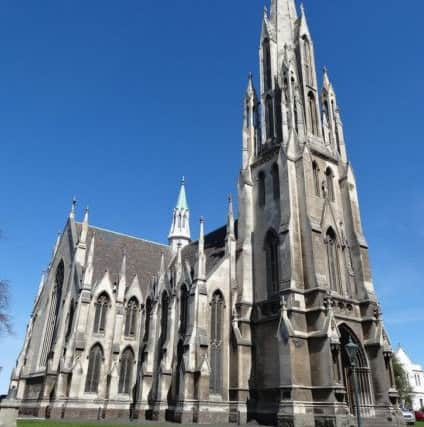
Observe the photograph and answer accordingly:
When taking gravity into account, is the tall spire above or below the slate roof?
above

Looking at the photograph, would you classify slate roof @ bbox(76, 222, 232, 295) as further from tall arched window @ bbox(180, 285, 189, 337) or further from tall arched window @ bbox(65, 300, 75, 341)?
tall arched window @ bbox(65, 300, 75, 341)

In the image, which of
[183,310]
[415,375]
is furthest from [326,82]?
[415,375]

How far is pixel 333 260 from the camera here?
29891 millimetres

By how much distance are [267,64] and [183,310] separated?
24.3 m

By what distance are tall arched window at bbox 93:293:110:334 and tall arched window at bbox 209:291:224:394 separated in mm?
10651

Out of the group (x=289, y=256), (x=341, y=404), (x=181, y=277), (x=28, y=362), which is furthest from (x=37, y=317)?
(x=341, y=404)

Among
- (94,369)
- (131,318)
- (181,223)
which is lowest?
(94,369)

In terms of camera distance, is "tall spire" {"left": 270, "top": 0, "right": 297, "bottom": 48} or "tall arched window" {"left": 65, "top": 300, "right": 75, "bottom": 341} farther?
"tall spire" {"left": 270, "top": 0, "right": 297, "bottom": 48}

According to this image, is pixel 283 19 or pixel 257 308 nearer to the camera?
pixel 257 308

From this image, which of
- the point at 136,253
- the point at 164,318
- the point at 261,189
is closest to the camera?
the point at 261,189

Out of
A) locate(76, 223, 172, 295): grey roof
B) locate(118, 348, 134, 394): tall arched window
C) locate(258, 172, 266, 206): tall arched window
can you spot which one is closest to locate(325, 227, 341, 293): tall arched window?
locate(258, 172, 266, 206): tall arched window

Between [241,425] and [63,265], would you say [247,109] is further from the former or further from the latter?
[241,425]

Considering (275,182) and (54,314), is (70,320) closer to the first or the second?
(54,314)

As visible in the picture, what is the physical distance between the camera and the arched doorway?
26.2m
